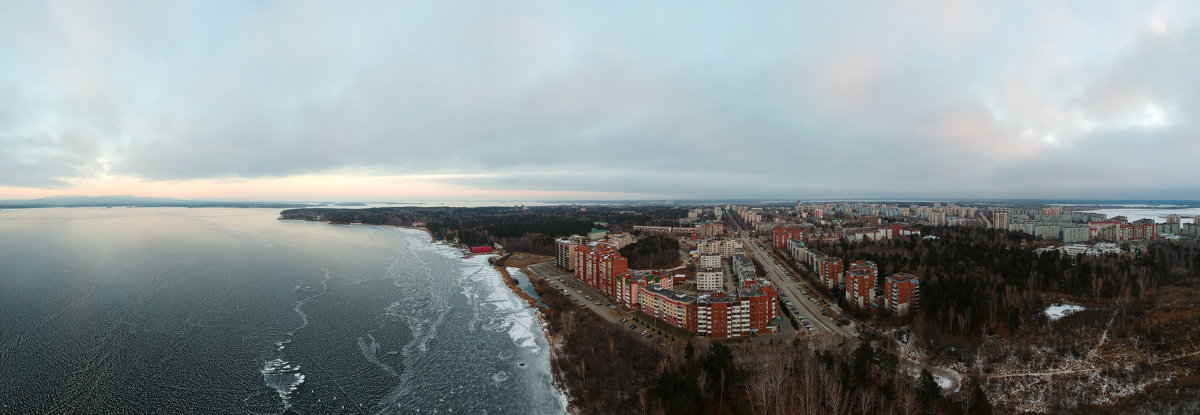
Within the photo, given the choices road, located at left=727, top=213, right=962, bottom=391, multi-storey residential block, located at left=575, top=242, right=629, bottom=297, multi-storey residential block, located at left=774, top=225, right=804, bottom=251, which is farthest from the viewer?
multi-storey residential block, located at left=774, top=225, right=804, bottom=251

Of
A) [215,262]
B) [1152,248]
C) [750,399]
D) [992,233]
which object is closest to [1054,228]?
[992,233]

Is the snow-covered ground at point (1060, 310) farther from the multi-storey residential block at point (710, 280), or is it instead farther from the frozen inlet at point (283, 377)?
the frozen inlet at point (283, 377)

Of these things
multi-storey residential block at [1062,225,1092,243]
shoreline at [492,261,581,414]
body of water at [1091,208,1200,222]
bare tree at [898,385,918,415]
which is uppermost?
multi-storey residential block at [1062,225,1092,243]

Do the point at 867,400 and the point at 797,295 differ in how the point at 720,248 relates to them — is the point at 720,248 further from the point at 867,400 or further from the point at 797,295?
the point at 867,400

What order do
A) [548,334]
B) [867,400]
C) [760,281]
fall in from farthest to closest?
[760,281] → [548,334] → [867,400]

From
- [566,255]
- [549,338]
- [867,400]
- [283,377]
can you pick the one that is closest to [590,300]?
[549,338]

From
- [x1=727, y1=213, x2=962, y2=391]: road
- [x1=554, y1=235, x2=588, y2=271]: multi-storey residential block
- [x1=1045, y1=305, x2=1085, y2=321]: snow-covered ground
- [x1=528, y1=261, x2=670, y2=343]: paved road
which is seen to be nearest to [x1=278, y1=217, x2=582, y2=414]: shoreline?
[x1=528, y1=261, x2=670, y2=343]: paved road

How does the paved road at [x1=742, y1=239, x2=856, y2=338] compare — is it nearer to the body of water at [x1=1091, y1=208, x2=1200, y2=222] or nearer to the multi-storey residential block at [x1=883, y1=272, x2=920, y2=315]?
the multi-storey residential block at [x1=883, y1=272, x2=920, y2=315]

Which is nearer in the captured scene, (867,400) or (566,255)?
(867,400)
